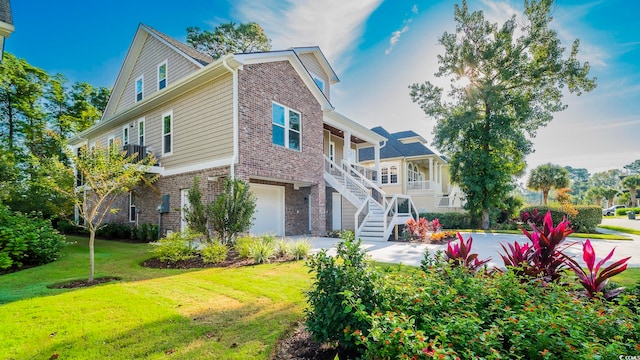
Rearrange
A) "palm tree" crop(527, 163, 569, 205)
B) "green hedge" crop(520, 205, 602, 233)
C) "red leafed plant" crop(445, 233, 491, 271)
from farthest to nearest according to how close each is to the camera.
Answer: "palm tree" crop(527, 163, 569, 205), "green hedge" crop(520, 205, 602, 233), "red leafed plant" crop(445, 233, 491, 271)

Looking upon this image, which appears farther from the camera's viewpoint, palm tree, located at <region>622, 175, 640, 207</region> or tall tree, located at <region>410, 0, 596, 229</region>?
palm tree, located at <region>622, 175, 640, 207</region>

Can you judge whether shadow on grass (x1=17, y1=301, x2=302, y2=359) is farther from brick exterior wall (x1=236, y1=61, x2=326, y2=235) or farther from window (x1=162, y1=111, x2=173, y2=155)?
window (x1=162, y1=111, x2=173, y2=155)

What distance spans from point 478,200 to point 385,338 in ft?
58.9

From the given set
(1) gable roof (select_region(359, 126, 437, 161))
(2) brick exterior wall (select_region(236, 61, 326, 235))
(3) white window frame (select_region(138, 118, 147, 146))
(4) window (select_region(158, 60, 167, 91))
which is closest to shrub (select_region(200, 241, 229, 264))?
(2) brick exterior wall (select_region(236, 61, 326, 235))

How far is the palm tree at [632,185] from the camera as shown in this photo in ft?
154

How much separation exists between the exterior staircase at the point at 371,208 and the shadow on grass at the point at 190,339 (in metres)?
8.60

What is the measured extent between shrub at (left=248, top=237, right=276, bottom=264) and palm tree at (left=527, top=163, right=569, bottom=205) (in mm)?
31557

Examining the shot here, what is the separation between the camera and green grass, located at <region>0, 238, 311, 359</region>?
9.86 feet

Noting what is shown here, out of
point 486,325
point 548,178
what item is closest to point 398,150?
point 548,178

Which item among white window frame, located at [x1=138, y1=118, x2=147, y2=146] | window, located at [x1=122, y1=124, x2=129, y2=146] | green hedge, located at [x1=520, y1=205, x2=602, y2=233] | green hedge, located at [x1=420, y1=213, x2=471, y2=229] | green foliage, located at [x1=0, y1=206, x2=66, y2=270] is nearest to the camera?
green foliage, located at [x1=0, y1=206, x2=66, y2=270]

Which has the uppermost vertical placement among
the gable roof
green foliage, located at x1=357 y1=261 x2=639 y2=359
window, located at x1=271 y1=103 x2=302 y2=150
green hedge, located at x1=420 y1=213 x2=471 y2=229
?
the gable roof

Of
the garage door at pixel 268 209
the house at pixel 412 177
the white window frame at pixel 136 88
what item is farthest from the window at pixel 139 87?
the house at pixel 412 177

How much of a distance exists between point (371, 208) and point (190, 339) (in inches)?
430

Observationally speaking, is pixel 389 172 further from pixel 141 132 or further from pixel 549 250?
pixel 549 250
